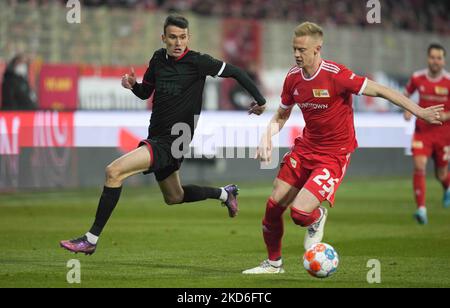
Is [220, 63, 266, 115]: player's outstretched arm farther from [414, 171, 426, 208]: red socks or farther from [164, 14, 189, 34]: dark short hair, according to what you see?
[414, 171, 426, 208]: red socks

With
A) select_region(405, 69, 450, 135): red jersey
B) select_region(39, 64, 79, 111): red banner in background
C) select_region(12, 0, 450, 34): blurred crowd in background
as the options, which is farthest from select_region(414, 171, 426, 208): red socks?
select_region(12, 0, 450, 34): blurred crowd in background

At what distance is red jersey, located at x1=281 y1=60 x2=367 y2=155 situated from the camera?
923 centimetres

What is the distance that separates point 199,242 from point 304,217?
3458mm

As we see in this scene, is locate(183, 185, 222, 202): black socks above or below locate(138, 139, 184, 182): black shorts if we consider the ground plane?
below

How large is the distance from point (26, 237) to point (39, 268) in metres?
3.10

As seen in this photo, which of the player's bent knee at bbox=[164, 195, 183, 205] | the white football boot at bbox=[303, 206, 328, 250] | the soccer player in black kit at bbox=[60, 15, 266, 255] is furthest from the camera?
the player's bent knee at bbox=[164, 195, 183, 205]

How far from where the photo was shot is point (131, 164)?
31.7 feet

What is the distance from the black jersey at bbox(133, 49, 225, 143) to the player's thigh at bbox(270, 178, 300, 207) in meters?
1.29

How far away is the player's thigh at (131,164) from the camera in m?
9.62

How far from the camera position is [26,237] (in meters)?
12.8

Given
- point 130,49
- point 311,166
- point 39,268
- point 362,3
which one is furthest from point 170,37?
point 362,3

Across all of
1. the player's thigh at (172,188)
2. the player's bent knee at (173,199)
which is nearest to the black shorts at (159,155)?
the player's thigh at (172,188)

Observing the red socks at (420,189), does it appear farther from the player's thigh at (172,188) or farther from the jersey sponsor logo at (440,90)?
the player's thigh at (172,188)
